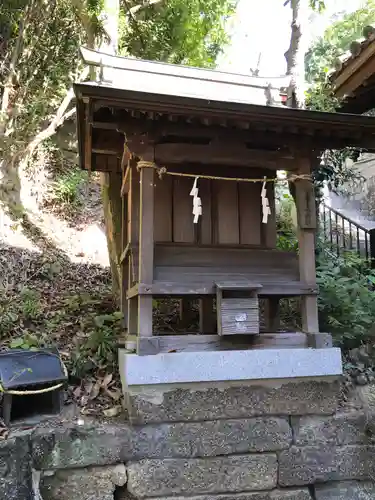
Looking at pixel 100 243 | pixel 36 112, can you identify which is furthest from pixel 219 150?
pixel 36 112

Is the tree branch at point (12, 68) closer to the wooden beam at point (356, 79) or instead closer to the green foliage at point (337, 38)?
the green foliage at point (337, 38)

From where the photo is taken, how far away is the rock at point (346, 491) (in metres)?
4.25

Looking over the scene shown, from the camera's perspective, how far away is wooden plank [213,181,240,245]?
15.2ft

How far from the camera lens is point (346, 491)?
429 cm

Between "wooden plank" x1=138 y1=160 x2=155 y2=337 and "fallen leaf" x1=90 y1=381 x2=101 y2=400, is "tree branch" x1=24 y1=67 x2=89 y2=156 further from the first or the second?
"fallen leaf" x1=90 y1=381 x2=101 y2=400

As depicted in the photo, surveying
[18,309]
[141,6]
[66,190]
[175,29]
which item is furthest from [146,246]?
[175,29]

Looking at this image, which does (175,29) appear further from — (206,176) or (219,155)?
(206,176)

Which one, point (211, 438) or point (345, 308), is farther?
point (345, 308)

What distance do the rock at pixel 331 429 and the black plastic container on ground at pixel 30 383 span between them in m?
2.33

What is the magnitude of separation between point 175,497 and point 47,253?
5.21 m

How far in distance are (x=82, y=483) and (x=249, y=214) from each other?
3036 millimetres

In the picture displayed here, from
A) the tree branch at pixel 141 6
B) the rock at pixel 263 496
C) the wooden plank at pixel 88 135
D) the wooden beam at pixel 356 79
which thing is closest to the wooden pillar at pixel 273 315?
the rock at pixel 263 496

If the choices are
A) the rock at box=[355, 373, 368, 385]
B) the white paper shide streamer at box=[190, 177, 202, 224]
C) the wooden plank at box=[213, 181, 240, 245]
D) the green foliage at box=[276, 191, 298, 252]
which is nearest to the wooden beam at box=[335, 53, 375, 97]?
the green foliage at box=[276, 191, 298, 252]

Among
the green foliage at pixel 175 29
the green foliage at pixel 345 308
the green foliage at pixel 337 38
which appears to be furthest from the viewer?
the green foliage at pixel 337 38
